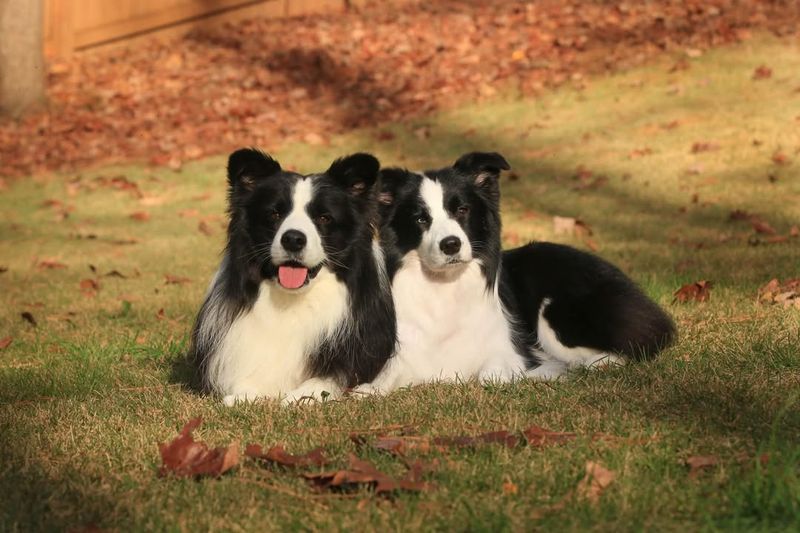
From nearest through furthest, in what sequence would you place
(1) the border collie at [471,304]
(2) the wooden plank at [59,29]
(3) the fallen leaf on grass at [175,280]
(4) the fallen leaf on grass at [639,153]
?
(1) the border collie at [471,304], (3) the fallen leaf on grass at [175,280], (4) the fallen leaf on grass at [639,153], (2) the wooden plank at [59,29]

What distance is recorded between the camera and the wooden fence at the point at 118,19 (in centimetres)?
1853

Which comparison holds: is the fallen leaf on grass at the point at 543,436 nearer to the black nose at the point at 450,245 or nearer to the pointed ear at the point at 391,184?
the black nose at the point at 450,245

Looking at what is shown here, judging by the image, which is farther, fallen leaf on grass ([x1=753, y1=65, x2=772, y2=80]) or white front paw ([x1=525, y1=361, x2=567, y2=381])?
fallen leaf on grass ([x1=753, y1=65, x2=772, y2=80])

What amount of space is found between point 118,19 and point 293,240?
15.7 metres

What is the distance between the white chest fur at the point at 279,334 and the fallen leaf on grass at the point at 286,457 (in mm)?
1151

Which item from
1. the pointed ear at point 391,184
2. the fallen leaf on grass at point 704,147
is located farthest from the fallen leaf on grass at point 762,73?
the pointed ear at point 391,184

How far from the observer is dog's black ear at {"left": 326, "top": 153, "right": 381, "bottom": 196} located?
475cm

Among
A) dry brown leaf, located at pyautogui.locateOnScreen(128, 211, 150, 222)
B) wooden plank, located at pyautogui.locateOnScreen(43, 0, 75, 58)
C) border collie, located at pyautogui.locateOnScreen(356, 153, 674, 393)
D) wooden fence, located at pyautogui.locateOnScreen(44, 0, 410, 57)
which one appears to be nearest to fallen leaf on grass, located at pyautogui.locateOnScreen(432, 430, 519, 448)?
border collie, located at pyautogui.locateOnScreen(356, 153, 674, 393)

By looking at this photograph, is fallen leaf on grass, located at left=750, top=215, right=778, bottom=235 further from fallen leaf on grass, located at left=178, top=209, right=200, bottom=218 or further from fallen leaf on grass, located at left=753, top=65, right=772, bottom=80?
fallen leaf on grass, located at left=178, top=209, right=200, bottom=218

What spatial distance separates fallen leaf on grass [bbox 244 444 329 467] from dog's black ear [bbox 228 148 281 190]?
1546 mm

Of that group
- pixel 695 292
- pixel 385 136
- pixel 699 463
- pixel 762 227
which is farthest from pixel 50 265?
pixel 699 463

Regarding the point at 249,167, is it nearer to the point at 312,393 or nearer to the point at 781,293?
the point at 312,393

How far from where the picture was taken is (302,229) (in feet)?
14.7

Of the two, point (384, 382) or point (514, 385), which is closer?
point (514, 385)
